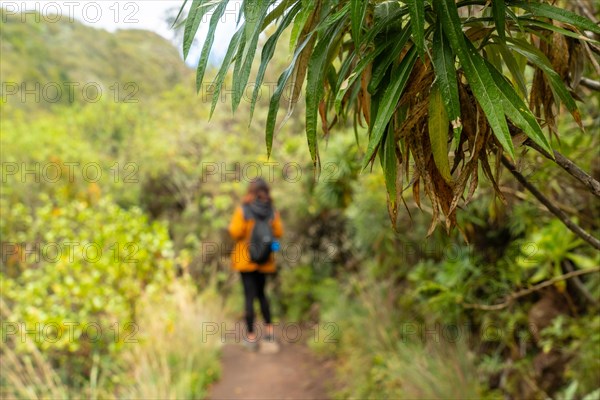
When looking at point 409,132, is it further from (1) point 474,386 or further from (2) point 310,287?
(2) point 310,287

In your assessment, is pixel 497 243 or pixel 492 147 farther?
pixel 497 243

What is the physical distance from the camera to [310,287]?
27.2 feet

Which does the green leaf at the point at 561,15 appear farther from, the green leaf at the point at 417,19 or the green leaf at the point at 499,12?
the green leaf at the point at 417,19

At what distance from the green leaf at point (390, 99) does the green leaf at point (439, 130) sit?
0.08 meters

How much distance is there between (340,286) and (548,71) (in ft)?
19.6

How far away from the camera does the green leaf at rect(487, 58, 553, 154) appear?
46.4 inches

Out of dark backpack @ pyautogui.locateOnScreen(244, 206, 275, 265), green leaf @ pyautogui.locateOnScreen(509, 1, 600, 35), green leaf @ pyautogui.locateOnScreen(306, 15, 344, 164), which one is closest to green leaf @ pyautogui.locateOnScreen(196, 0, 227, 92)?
green leaf @ pyautogui.locateOnScreen(306, 15, 344, 164)

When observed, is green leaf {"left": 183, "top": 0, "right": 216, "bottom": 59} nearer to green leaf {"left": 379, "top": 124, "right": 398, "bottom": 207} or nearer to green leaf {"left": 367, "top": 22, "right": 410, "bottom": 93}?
green leaf {"left": 367, "top": 22, "right": 410, "bottom": 93}

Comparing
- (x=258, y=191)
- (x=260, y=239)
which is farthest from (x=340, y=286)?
(x=258, y=191)

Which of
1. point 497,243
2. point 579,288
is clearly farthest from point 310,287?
point 579,288

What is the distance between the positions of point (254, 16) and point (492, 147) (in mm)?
743

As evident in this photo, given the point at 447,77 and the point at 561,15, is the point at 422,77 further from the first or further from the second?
the point at 561,15

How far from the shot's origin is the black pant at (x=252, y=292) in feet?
20.4

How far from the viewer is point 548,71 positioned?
1.40m
